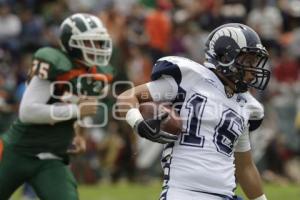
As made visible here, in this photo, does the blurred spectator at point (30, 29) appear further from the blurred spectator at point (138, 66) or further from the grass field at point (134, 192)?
the grass field at point (134, 192)

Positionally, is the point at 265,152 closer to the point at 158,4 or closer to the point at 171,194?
the point at 158,4

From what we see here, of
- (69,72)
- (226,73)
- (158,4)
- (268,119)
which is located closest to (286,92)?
(268,119)

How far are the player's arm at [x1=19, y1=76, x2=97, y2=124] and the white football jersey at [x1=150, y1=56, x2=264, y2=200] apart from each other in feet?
4.47

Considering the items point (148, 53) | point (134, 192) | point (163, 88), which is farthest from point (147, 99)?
point (148, 53)

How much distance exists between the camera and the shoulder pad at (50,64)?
593 cm

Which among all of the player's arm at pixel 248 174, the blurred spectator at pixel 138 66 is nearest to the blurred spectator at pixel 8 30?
the blurred spectator at pixel 138 66

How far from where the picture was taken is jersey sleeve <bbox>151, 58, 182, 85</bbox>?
4.65 meters

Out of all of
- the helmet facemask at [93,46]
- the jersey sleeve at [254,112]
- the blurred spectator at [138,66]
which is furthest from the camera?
the blurred spectator at [138,66]

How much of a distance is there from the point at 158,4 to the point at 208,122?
8942mm

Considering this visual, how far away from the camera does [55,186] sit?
579cm

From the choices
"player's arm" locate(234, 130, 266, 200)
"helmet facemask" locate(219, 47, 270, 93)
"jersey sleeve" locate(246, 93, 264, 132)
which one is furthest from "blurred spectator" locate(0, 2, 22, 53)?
"helmet facemask" locate(219, 47, 270, 93)

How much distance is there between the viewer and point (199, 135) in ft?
15.4

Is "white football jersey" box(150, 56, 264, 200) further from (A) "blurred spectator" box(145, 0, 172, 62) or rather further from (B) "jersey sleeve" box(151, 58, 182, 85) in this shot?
(A) "blurred spectator" box(145, 0, 172, 62)

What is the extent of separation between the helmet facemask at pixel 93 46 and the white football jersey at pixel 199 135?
164 centimetres
